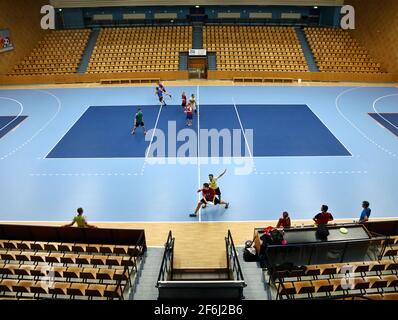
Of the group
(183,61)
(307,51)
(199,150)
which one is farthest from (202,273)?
(307,51)

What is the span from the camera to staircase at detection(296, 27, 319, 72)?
26.8 m

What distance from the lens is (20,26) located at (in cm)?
2727

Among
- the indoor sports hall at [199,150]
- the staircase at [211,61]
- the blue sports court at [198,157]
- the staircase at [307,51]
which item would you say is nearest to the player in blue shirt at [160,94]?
the indoor sports hall at [199,150]

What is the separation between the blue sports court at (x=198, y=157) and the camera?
11117 millimetres

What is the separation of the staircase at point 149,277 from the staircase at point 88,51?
22.1 metres

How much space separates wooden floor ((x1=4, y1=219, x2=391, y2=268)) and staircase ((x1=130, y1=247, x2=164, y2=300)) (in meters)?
0.49

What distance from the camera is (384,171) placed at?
1298 cm

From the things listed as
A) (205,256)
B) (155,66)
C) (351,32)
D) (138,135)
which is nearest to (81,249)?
(205,256)

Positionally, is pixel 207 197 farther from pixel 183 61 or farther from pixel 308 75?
pixel 183 61

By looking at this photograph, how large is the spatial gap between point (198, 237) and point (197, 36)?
2495 centimetres

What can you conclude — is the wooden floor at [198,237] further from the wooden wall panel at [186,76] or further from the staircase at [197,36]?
the staircase at [197,36]

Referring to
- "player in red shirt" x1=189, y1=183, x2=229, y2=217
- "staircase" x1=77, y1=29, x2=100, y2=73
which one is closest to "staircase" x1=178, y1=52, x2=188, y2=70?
"staircase" x1=77, y1=29, x2=100, y2=73

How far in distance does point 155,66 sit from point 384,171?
19.8m

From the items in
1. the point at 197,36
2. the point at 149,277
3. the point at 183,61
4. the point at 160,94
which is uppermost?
the point at 197,36
